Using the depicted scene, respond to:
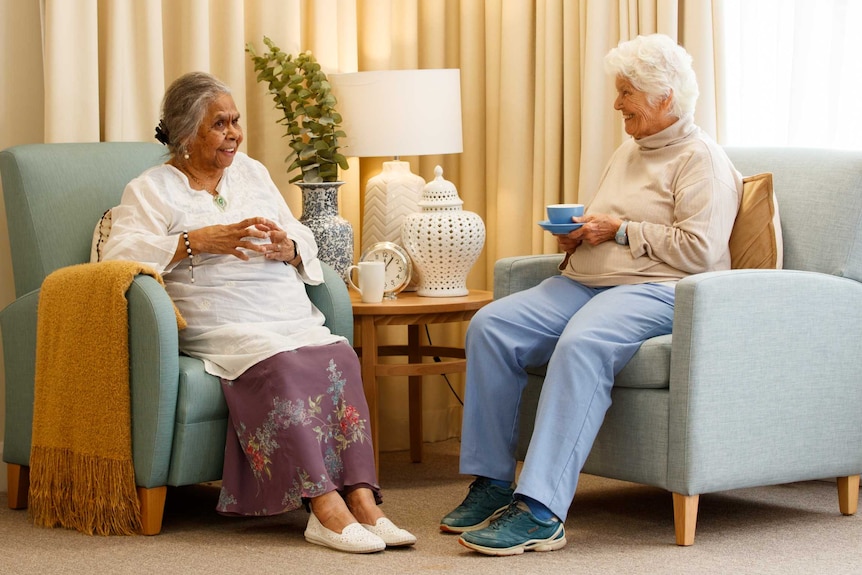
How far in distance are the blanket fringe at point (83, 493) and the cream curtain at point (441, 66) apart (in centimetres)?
96

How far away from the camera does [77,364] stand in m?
2.73

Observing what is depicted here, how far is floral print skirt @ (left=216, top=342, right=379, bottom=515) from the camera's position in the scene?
2600 millimetres

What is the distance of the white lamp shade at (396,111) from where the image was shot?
3.48m

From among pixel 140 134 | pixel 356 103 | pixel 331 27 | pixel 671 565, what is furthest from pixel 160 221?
pixel 671 565

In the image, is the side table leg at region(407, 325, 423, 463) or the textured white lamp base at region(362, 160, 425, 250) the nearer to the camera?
the textured white lamp base at region(362, 160, 425, 250)

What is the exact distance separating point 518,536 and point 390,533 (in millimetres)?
290

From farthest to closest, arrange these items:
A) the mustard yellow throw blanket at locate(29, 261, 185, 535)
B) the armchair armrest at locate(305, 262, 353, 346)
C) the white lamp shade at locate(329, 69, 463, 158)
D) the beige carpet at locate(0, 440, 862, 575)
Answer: the white lamp shade at locate(329, 69, 463, 158) < the armchair armrest at locate(305, 262, 353, 346) < the mustard yellow throw blanket at locate(29, 261, 185, 535) < the beige carpet at locate(0, 440, 862, 575)

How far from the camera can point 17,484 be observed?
3.02m

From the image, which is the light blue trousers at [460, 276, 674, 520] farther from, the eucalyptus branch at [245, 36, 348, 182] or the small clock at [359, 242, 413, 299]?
the eucalyptus branch at [245, 36, 348, 182]

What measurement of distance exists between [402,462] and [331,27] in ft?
4.68

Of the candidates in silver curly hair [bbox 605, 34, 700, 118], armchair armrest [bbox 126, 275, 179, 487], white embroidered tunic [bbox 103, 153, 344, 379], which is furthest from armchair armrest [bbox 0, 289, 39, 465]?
silver curly hair [bbox 605, 34, 700, 118]

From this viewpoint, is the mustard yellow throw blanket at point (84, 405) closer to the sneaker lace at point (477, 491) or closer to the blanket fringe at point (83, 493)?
the blanket fringe at point (83, 493)

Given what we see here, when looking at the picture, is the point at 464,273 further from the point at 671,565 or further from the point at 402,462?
the point at 671,565

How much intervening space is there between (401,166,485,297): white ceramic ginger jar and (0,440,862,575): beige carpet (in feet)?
2.05
